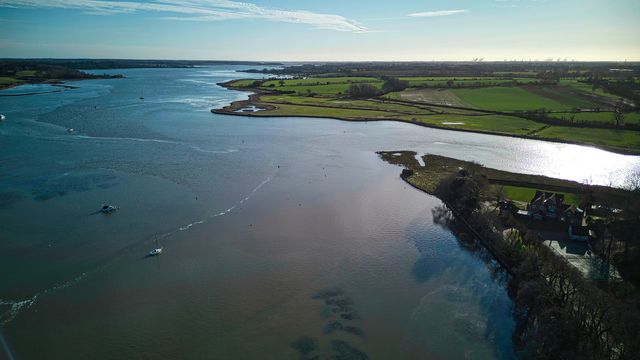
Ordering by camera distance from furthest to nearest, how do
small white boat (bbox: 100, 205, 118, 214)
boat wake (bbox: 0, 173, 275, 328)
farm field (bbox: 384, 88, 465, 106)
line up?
farm field (bbox: 384, 88, 465, 106)
small white boat (bbox: 100, 205, 118, 214)
boat wake (bbox: 0, 173, 275, 328)

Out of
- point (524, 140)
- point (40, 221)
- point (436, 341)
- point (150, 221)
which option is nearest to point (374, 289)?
point (436, 341)

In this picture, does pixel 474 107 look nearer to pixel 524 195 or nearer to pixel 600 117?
pixel 600 117

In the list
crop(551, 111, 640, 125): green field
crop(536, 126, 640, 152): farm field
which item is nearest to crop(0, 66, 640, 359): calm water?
crop(536, 126, 640, 152): farm field

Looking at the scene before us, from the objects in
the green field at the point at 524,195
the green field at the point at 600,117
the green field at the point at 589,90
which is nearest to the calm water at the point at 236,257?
the green field at the point at 524,195

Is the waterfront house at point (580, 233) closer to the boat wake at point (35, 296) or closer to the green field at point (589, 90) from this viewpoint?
the boat wake at point (35, 296)

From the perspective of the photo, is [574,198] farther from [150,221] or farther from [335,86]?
[335,86]

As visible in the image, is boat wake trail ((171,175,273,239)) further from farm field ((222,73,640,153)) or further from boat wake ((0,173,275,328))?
farm field ((222,73,640,153))
